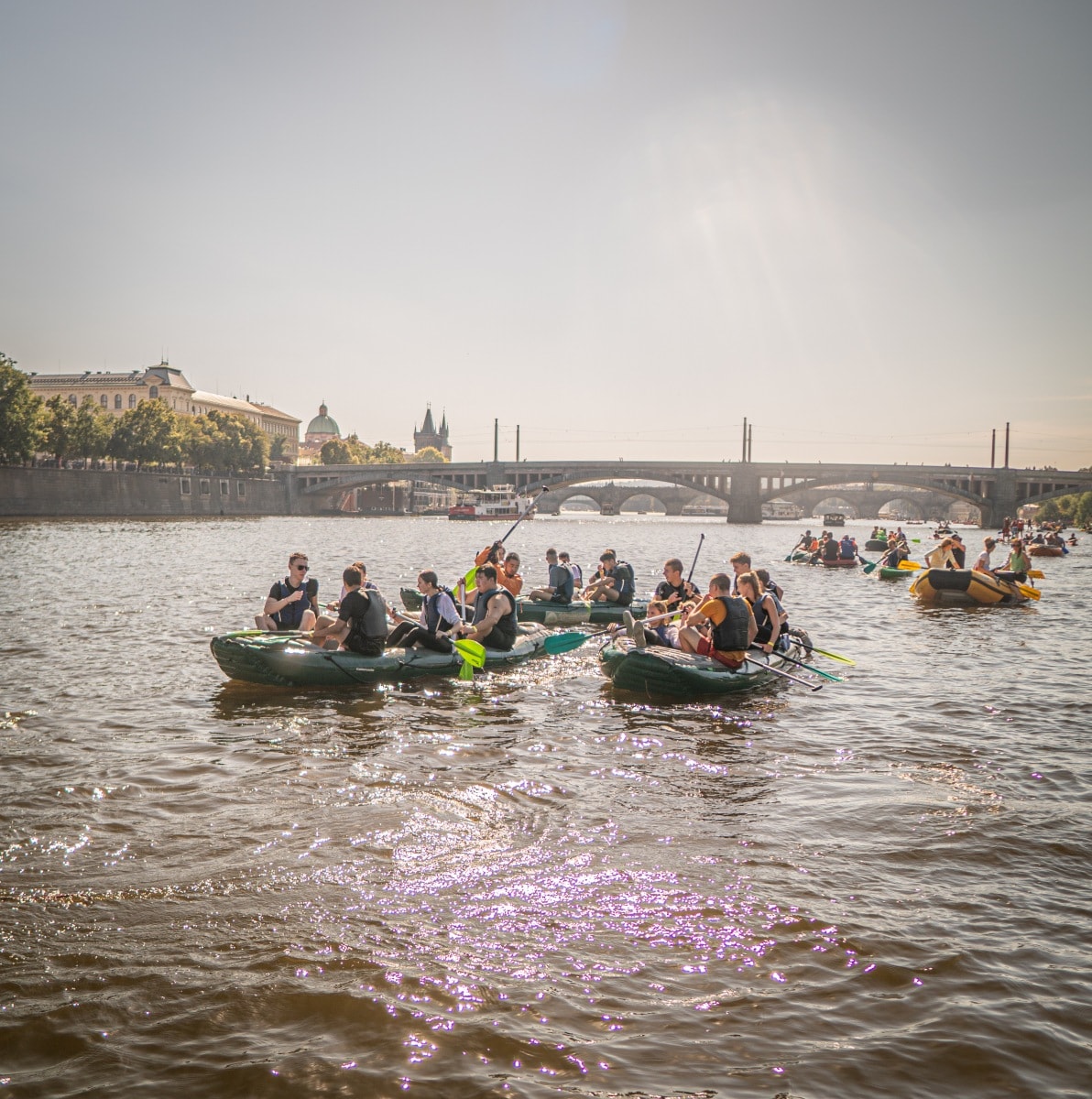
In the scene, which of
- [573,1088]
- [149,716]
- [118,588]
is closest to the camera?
[573,1088]

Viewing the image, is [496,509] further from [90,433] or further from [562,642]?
[562,642]

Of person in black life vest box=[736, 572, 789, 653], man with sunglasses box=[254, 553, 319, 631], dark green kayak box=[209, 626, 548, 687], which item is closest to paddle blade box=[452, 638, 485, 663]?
dark green kayak box=[209, 626, 548, 687]

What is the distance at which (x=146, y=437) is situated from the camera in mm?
84062

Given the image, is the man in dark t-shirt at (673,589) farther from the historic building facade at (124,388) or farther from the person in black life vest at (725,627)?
the historic building facade at (124,388)

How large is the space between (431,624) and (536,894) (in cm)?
752

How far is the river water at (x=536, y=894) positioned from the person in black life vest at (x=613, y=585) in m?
7.30

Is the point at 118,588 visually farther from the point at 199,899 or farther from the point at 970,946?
the point at 970,946

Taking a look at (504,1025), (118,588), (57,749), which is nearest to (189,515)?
(118,588)

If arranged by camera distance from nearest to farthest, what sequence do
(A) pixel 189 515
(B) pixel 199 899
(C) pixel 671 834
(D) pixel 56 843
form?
(B) pixel 199 899, (D) pixel 56 843, (C) pixel 671 834, (A) pixel 189 515

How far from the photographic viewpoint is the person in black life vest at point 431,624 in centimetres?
1351

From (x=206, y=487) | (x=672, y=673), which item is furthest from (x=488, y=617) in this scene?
(x=206, y=487)

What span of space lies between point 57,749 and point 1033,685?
13810 mm

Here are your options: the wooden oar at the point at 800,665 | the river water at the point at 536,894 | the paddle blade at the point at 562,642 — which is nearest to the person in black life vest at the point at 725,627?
the river water at the point at 536,894

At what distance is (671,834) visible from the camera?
25.5ft
